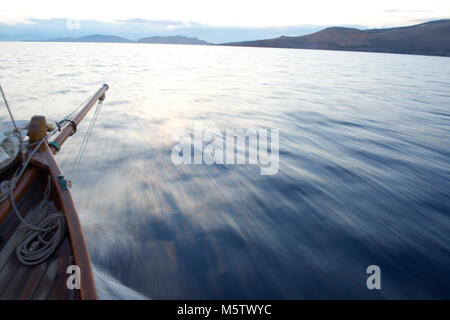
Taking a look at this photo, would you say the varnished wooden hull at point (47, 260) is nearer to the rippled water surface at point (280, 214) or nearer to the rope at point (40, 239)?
the rope at point (40, 239)

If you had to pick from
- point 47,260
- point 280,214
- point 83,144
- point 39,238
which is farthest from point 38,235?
point 83,144

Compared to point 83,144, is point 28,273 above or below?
above

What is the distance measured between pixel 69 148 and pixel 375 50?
155024 mm

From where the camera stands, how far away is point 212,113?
43.4 ft

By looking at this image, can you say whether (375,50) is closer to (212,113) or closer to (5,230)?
(212,113)

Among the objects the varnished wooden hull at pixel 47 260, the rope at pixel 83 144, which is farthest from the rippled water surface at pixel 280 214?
the varnished wooden hull at pixel 47 260

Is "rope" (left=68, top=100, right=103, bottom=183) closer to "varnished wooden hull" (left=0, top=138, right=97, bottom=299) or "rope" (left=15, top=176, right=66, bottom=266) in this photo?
"varnished wooden hull" (left=0, top=138, right=97, bottom=299)

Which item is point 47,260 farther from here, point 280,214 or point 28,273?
point 280,214

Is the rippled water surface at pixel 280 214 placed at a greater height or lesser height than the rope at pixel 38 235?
lesser

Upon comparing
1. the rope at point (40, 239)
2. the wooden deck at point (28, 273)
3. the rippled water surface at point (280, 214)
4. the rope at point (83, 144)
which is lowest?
the rope at point (83, 144)

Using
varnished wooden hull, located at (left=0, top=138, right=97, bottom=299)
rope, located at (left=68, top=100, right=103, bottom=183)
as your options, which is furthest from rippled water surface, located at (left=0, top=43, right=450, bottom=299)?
varnished wooden hull, located at (left=0, top=138, right=97, bottom=299)

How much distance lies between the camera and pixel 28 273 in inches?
107

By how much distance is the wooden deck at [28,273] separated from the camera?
2555 mm

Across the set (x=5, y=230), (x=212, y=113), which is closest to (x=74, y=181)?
(x=5, y=230)
